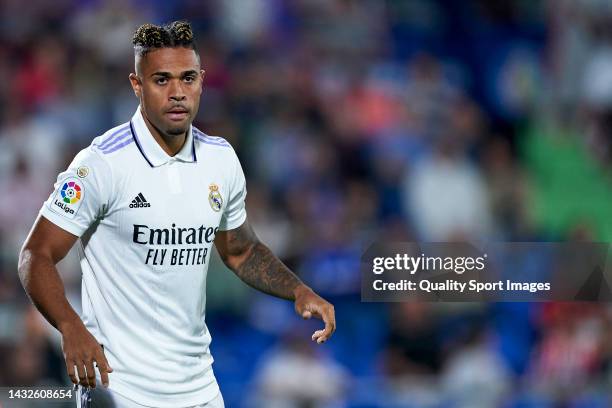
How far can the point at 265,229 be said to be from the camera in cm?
779

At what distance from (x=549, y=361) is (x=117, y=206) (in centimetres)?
430

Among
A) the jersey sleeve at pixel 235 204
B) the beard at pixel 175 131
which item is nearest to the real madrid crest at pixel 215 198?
the jersey sleeve at pixel 235 204

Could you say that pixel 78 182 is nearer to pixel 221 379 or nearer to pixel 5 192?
pixel 221 379

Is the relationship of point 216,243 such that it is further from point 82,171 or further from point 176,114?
point 82,171

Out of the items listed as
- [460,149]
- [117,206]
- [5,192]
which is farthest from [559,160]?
[117,206]

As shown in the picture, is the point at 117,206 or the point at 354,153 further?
the point at 354,153

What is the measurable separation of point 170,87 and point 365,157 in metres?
4.96

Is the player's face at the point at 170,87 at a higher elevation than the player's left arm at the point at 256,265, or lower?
higher

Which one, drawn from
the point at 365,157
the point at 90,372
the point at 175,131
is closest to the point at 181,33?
the point at 175,131

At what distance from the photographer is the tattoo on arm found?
409 cm

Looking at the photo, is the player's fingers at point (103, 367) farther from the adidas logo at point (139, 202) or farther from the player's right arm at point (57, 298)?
the adidas logo at point (139, 202)

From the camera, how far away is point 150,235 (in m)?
3.73

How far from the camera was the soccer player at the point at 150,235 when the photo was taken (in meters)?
3.67

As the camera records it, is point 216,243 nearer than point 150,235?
No
